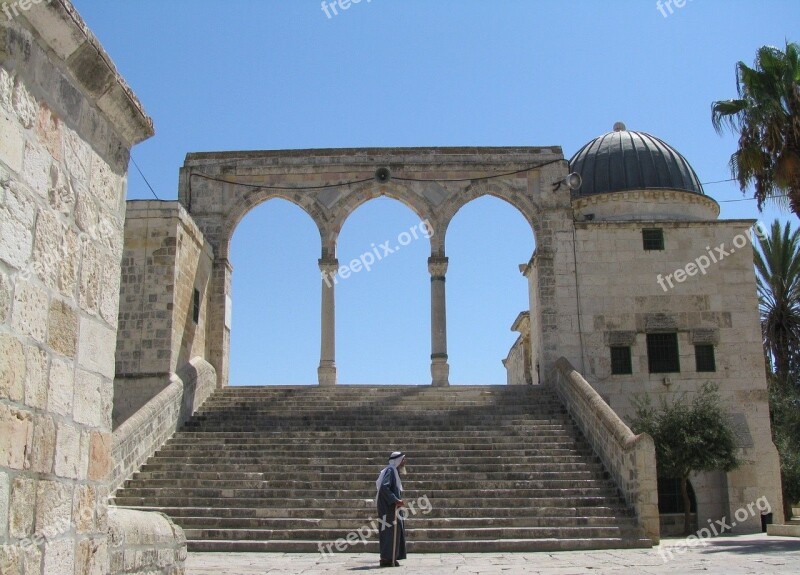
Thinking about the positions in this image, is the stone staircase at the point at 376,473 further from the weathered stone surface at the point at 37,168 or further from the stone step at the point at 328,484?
the weathered stone surface at the point at 37,168

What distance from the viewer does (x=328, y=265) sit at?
22.0 m

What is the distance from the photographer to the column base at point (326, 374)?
2139cm

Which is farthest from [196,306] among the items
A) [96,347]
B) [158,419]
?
[96,347]

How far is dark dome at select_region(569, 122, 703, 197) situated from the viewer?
23781 mm

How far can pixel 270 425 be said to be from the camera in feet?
56.9

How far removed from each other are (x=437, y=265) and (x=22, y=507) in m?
18.5

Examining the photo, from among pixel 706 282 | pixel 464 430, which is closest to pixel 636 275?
pixel 706 282

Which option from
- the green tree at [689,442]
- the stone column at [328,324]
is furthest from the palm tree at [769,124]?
the stone column at [328,324]

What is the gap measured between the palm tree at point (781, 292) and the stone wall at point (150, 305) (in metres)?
18.1

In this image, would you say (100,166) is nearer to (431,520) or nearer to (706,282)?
(431,520)

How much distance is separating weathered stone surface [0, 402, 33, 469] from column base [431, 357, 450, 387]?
17.6m

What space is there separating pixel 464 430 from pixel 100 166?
13129 mm

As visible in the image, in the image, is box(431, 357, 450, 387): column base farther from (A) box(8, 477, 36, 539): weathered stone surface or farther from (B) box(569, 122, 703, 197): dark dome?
(A) box(8, 477, 36, 539): weathered stone surface

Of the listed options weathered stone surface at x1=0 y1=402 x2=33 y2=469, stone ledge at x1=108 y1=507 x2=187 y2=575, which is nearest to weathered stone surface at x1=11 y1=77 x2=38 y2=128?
weathered stone surface at x1=0 y1=402 x2=33 y2=469
